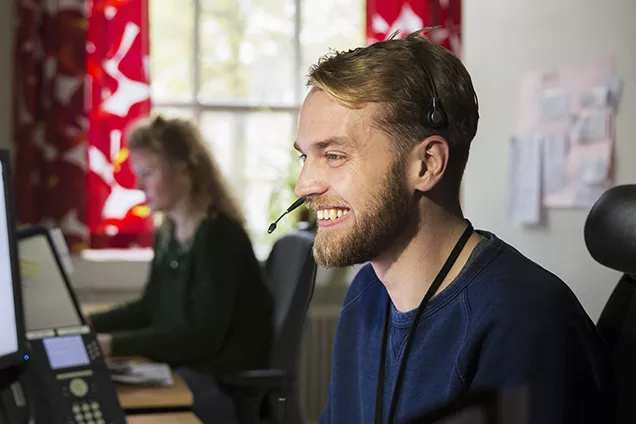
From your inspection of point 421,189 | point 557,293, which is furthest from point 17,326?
point 557,293

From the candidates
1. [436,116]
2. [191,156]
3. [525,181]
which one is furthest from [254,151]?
[436,116]

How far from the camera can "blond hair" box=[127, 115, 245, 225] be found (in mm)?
2842

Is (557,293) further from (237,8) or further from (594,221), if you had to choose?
(237,8)

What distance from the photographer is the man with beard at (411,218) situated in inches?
40.8

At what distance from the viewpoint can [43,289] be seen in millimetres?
1847

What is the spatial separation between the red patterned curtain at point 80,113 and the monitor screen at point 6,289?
2.19m

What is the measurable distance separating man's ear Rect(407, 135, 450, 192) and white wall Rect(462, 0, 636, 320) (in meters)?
0.56

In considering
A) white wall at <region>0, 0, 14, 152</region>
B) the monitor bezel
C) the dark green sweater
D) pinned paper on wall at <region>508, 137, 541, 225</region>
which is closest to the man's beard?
the monitor bezel

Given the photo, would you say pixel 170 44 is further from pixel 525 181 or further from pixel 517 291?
pixel 517 291

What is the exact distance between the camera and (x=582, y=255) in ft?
5.84

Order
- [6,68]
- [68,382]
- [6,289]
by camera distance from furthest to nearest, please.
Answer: [6,68]
[68,382]
[6,289]

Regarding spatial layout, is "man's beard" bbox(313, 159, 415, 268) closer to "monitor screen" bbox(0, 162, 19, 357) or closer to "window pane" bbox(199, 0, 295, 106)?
"monitor screen" bbox(0, 162, 19, 357)

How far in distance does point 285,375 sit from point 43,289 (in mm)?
719

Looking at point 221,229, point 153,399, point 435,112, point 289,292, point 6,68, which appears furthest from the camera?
point 6,68
